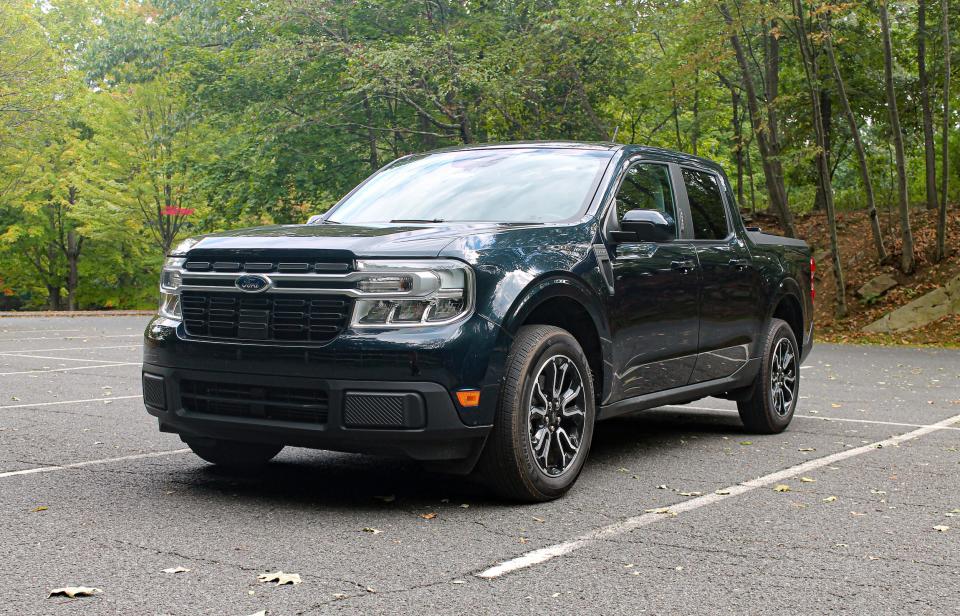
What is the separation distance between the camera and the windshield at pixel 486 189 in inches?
249

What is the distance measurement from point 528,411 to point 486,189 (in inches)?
65.6

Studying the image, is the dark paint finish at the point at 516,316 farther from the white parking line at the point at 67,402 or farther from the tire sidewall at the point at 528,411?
the white parking line at the point at 67,402

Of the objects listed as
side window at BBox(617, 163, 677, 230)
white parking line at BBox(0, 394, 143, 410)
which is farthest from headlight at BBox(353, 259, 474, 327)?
white parking line at BBox(0, 394, 143, 410)

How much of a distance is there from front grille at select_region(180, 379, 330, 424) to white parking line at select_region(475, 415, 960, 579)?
49.4 inches

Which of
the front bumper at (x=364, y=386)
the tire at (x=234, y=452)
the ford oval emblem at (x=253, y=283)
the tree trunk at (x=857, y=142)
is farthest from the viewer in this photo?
the tree trunk at (x=857, y=142)

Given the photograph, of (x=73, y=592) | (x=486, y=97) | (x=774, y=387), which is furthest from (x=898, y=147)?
(x=73, y=592)

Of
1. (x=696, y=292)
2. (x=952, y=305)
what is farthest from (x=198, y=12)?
(x=696, y=292)

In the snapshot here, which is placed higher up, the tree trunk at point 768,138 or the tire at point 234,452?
the tree trunk at point 768,138

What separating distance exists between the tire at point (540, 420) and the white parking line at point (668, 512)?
1.76 feet

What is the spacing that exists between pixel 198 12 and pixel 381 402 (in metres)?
29.6

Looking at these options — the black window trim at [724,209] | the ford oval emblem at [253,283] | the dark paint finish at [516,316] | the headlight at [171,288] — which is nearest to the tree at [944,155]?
the black window trim at [724,209]

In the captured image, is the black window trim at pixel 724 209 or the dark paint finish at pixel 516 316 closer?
the dark paint finish at pixel 516 316

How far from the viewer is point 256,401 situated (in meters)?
5.26

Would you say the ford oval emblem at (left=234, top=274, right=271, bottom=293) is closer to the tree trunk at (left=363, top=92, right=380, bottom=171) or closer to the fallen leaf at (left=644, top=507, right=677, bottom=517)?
the fallen leaf at (left=644, top=507, right=677, bottom=517)
